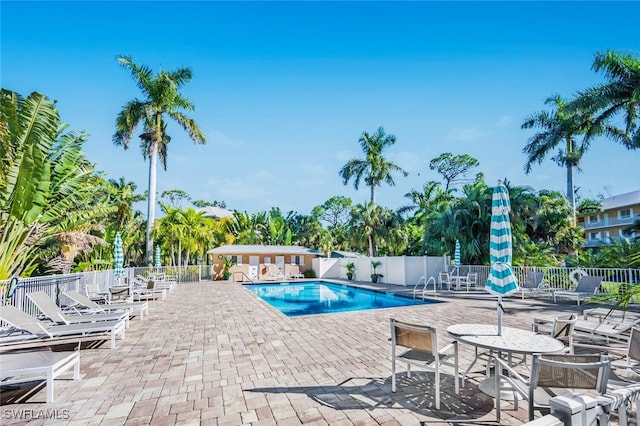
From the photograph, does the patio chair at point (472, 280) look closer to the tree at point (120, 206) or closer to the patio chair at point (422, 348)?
the patio chair at point (422, 348)

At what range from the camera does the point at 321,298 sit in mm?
17484

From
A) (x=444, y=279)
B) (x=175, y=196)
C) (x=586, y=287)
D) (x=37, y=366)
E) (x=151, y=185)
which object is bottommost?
(x=444, y=279)

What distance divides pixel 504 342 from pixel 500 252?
1.24m

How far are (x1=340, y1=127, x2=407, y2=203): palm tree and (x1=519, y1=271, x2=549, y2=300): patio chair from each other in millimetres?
18307

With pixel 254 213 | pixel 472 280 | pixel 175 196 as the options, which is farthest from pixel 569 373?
pixel 175 196

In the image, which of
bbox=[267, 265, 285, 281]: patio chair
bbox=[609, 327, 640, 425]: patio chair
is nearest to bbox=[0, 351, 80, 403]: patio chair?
bbox=[609, 327, 640, 425]: patio chair

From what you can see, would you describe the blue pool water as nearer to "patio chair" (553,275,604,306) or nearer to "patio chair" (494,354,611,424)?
"patio chair" (553,275,604,306)

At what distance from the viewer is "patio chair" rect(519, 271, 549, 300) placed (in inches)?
479

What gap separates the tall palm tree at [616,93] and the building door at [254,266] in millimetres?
22447

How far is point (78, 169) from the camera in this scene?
10.0 m

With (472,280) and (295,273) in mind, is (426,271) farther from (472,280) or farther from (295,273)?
(295,273)

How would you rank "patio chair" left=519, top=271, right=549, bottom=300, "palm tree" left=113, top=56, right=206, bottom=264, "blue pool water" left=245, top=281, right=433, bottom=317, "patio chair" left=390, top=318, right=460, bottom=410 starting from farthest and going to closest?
"palm tree" left=113, top=56, right=206, bottom=264 < "blue pool water" left=245, top=281, right=433, bottom=317 < "patio chair" left=519, top=271, right=549, bottom=300 < "patio chair" left=390, top=318, right=460, bottom=410

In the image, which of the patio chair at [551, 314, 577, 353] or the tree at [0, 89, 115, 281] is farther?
the tree at [0, 89, 115, 281]

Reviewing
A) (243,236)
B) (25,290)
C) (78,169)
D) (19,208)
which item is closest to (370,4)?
(78,169)
